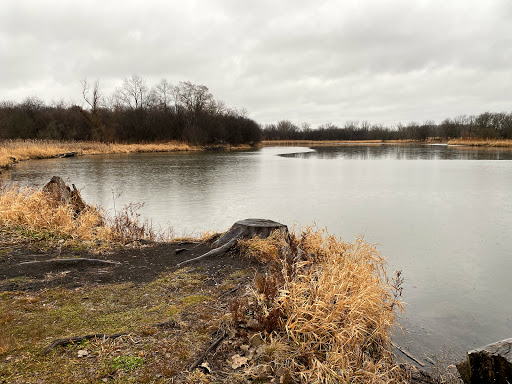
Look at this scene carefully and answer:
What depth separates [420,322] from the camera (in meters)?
4.15

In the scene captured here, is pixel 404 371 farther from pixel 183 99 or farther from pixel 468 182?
pixel 183 99

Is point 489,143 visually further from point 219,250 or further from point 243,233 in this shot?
point 219,250

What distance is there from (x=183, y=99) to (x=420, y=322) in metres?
57.9

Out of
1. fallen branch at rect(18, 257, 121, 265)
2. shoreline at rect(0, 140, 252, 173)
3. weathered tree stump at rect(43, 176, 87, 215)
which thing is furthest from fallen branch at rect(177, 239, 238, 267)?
shoreline at rect(0, 140, 252, 173)

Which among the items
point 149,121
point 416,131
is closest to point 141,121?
point 149,121

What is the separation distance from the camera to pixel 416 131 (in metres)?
85.6

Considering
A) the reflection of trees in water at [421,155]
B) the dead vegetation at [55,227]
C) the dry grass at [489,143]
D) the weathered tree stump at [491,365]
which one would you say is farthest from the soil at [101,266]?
the dry grass at [489,143]

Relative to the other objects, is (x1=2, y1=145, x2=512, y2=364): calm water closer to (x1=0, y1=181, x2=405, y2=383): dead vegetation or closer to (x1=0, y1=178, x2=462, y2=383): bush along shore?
(x1=0, y1=178, x2=462, y2=383): bush along shore

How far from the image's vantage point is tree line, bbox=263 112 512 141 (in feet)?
195

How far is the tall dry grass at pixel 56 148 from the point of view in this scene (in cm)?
2601

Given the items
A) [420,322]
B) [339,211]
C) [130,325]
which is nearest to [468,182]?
[339,211]

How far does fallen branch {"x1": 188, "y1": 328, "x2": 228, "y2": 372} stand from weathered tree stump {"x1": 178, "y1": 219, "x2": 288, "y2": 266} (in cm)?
239

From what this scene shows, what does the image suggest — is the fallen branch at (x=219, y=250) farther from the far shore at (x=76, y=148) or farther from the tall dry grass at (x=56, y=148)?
the tall dry grass at (x=56, y=148)

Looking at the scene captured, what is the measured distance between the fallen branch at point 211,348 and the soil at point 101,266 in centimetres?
150
